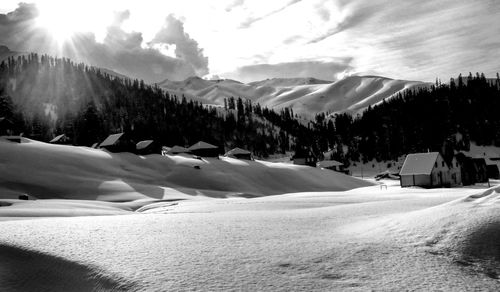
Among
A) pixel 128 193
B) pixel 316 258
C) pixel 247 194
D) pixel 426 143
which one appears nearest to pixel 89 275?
pixel 316 258

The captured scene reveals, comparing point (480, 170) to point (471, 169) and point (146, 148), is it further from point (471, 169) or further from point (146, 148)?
point (146, 148)

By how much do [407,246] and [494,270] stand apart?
6.54 ft

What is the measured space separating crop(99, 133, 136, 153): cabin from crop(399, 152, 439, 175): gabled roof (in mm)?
58801

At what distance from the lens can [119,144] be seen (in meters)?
84.5

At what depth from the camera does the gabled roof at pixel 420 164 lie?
68.2 metres

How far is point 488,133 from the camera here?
17275 centimetres

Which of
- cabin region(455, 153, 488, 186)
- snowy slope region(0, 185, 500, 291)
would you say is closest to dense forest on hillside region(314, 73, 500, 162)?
cabin region(455, 153, 488, 186)

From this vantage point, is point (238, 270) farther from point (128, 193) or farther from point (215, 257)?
point (128, 193)

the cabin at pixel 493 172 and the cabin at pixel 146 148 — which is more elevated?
the cabin at pixel 146 148

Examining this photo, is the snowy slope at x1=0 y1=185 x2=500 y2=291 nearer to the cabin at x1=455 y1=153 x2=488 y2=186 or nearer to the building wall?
the building wall

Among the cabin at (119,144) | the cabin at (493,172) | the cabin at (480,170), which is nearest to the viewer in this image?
the cabin at (119,144)

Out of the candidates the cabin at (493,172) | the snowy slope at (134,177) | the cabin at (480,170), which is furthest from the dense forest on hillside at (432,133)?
the snowy slope at (134,177)

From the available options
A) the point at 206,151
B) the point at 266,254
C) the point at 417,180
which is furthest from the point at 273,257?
the point at 206,151

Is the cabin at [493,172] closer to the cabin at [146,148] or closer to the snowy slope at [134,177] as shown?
the snowy slope at [134,177]
